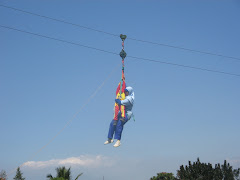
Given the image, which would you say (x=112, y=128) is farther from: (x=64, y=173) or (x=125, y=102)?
(x=64, y=173)

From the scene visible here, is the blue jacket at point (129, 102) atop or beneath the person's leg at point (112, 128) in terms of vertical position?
atop

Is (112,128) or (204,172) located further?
(204,172)

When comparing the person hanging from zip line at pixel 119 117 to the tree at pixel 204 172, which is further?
the tree at pixel 204 172

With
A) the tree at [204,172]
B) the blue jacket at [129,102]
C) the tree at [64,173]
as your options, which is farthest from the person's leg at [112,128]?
the tree at [204,172]

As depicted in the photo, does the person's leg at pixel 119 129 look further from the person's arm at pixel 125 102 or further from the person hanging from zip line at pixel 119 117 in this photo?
the person's arm at pixel 125 102

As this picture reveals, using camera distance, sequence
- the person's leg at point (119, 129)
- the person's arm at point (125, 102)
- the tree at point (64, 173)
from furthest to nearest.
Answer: the tree at point (64, 173) → the person's arm at point (125, 102) → the person's leg at point (119, 129)

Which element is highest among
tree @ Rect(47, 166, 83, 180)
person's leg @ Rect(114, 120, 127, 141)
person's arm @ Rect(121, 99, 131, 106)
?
person's arm @ Rect(121, 99, 131, 106)

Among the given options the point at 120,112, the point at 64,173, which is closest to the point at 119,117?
the point at 120,112

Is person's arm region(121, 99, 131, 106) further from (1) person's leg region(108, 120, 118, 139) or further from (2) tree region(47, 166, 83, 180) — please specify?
(2) tree region(47, 166, 83, 180)

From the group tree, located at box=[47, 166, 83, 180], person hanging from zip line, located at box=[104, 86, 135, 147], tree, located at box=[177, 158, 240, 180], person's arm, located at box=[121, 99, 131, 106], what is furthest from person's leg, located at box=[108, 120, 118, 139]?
tree, located at box=[177, 158, 240, 180]

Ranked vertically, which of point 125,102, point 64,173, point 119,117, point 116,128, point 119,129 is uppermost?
point 125,102

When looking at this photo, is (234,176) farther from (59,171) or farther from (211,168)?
(59,171)

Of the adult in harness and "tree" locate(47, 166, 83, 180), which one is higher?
the adult in harness

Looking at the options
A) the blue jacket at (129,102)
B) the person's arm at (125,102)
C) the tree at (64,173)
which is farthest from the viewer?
the tree at (64,173)
